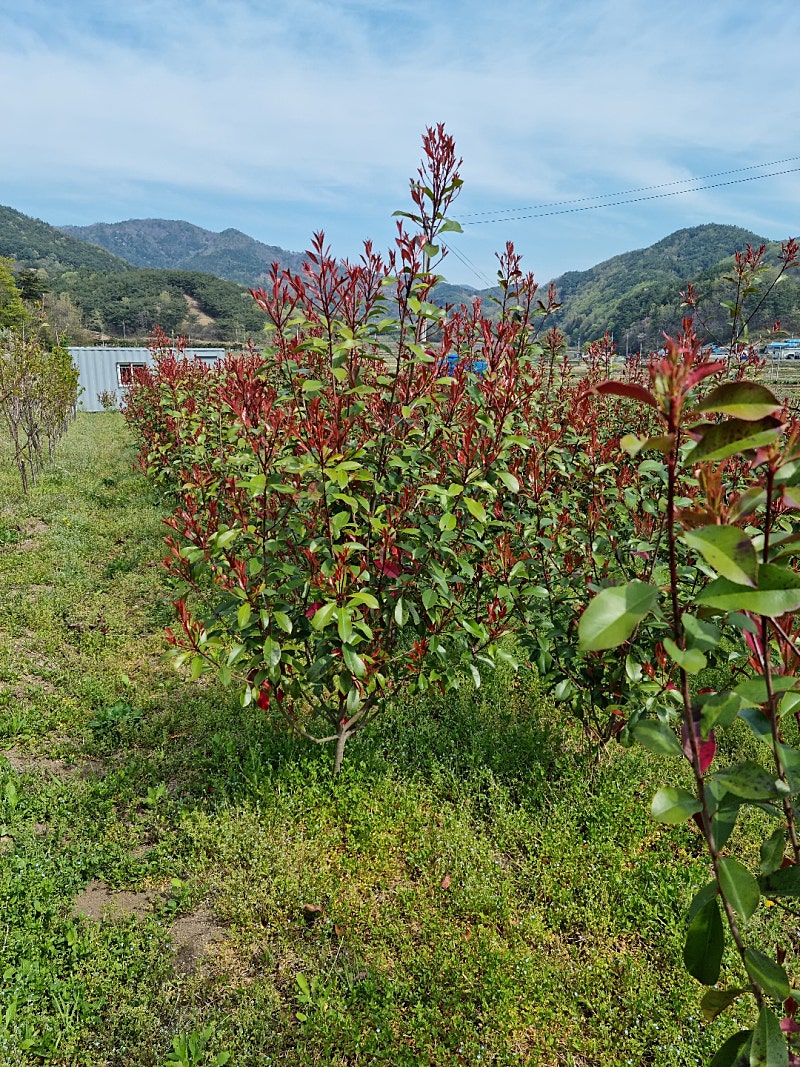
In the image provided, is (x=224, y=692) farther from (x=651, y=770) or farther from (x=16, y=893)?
(x=651, y=770)

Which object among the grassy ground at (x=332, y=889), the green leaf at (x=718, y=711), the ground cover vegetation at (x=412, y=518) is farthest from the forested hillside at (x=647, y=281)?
the green leaf at (x=718, y=711)

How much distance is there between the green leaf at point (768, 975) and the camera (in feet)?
2.78

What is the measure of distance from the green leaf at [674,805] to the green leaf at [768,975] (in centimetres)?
19

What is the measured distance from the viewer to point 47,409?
10.3 metres

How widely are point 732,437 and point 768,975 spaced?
717 millimetres

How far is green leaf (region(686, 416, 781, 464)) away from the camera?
74cm

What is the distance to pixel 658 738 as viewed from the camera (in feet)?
3.12

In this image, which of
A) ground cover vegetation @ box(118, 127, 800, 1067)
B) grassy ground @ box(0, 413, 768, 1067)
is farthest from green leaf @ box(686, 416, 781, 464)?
grassy ground @ box(0, 413, 768, 1067)

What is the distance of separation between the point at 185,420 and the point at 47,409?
6.11 meters

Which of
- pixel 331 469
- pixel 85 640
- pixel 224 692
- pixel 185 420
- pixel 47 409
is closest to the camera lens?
pixel 331 469

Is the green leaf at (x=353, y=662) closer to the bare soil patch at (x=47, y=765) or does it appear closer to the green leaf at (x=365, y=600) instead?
the green leaf at (x=365, y=600)

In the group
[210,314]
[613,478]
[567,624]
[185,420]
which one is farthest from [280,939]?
[210,314]

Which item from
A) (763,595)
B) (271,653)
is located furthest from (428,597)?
(763,595)

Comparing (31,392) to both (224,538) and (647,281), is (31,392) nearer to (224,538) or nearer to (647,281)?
(224,538)
